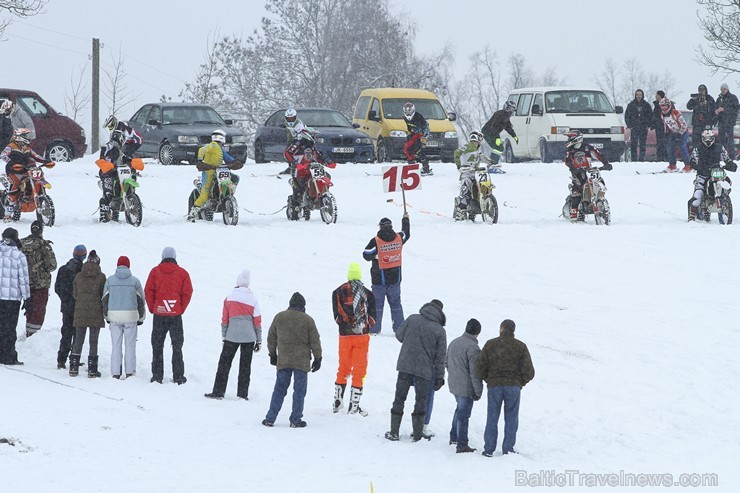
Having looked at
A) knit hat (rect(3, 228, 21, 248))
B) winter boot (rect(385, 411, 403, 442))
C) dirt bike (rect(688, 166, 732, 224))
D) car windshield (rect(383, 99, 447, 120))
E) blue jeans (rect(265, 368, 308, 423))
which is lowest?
winter boot (rect(385, 411, 403, 442))

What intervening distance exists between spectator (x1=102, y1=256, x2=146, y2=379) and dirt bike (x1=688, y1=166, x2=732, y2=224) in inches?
499

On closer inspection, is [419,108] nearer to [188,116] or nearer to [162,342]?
[188,116]

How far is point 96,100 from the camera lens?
45.8 m

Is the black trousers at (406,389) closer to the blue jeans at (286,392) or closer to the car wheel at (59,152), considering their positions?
the blue jeans at (286,392)

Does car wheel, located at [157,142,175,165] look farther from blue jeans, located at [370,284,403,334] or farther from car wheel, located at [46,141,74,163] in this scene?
blue jeans, located at [370,284,403,334]

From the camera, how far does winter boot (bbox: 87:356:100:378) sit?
15250mm

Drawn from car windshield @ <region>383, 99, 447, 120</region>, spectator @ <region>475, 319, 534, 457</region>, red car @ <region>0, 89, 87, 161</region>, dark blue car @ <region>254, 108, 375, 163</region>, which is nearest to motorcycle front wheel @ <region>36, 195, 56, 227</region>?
red car @ <region>0, 89, 87, 161</region>

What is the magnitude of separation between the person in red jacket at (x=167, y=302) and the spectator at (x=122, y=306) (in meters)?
0.21

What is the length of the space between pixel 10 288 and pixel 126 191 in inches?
279

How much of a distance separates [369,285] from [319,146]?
38.6ft

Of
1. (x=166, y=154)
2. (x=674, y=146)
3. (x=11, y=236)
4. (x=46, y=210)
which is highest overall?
(x=674, y=146)

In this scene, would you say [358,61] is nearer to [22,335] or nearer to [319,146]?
[319,146]

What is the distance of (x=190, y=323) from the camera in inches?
688

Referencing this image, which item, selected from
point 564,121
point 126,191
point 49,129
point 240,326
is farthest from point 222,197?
point 564,121
